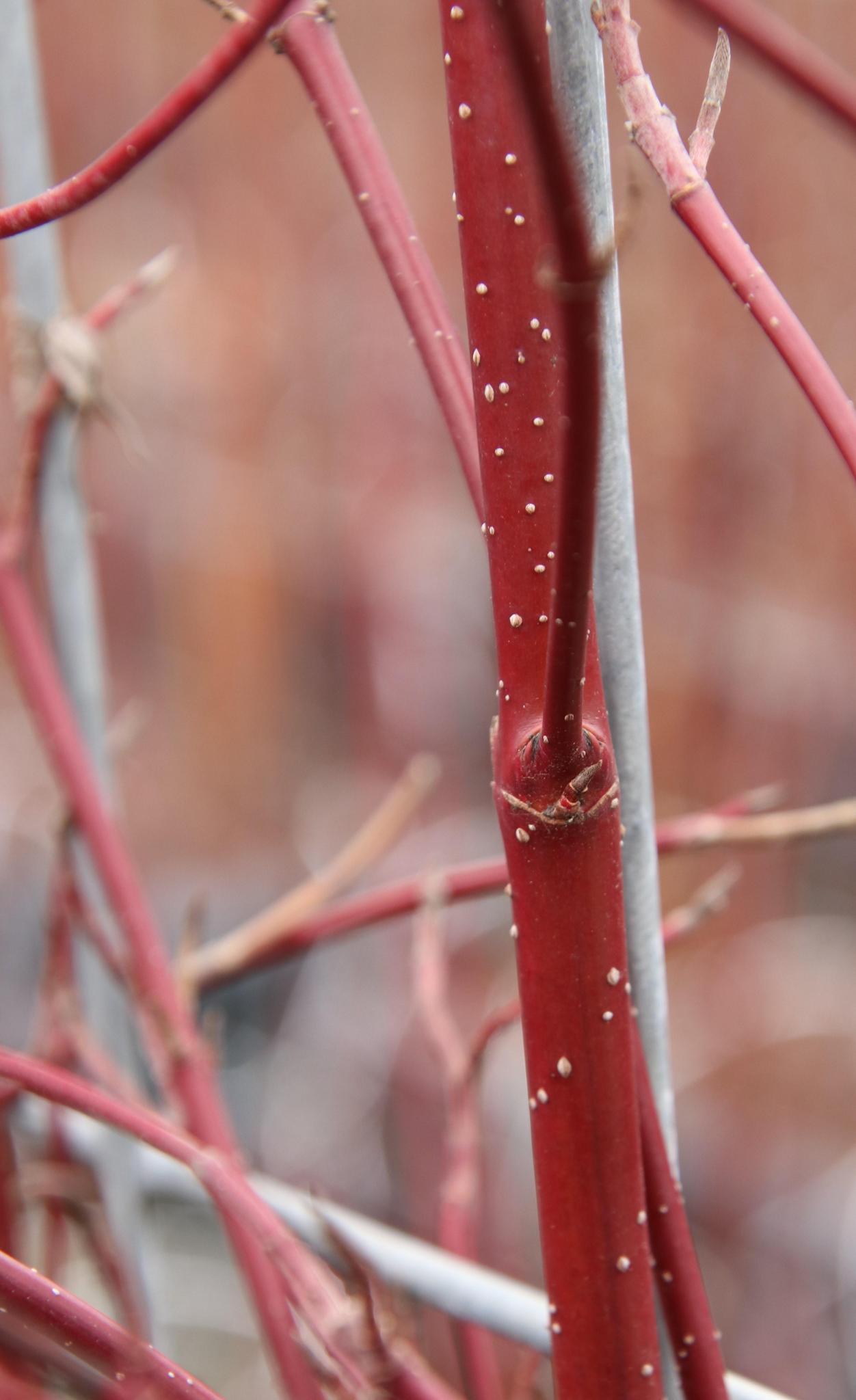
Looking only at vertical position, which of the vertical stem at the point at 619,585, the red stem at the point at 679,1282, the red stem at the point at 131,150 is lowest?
the red stem at the point at 679,1282

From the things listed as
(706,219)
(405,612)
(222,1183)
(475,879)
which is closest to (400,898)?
(475,879)

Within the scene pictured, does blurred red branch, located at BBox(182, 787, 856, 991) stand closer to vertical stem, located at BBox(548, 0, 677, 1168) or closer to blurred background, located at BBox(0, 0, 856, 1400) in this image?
vertical stem, located at BBox(548, 0, 677, 1168)

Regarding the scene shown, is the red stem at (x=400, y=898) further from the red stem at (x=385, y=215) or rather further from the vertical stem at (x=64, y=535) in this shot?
the red stem at (x=385, y=215)

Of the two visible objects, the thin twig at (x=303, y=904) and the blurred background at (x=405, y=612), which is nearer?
the thin twig at (x=303, y=904)

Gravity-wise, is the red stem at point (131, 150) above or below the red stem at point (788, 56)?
above

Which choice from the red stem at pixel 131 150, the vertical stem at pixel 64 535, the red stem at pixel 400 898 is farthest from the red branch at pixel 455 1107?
the red stem at pixel 131 150

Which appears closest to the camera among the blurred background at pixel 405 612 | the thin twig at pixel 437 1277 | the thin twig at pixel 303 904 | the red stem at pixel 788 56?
the red stem at pixel 788 56
